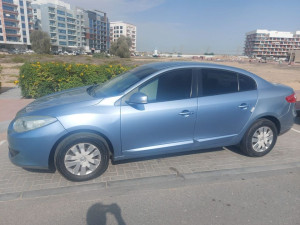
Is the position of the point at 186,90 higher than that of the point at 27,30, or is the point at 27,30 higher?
the point at 27,30

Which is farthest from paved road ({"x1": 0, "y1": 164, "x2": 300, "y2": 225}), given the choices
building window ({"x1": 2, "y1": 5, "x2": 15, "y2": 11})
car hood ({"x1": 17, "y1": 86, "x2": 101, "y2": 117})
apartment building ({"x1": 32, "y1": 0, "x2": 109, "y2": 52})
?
apartment building ({"x1": 32, "y1": 0, "x2": 109, "y2": 52})

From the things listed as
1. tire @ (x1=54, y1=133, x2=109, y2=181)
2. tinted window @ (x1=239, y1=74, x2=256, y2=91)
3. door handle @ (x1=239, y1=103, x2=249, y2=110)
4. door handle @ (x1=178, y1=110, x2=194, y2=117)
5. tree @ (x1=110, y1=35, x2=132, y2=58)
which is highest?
tree @ (x1=110, y1=35, x2=132, y2=58)

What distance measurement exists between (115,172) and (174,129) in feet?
3.68

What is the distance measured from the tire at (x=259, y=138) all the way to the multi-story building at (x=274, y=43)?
471ft

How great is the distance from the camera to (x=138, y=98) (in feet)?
9.64

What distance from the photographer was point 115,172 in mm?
3385

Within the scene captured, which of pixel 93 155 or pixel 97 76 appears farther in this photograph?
pixel 97 76

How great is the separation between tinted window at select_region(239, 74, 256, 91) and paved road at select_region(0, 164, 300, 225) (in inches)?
56.9

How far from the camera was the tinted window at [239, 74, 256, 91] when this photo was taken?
12.1ft

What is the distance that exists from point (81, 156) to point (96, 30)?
110631 mm

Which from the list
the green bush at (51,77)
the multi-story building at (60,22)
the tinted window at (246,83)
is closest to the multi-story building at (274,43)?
the multi-story building at (60,22)

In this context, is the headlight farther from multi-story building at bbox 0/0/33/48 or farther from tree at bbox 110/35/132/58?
multi-story building at bbox 0/0/33/48

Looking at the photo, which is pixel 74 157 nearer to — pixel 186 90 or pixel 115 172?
pixel 115 172

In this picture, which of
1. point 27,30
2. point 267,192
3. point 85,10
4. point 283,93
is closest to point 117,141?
point 267,192
